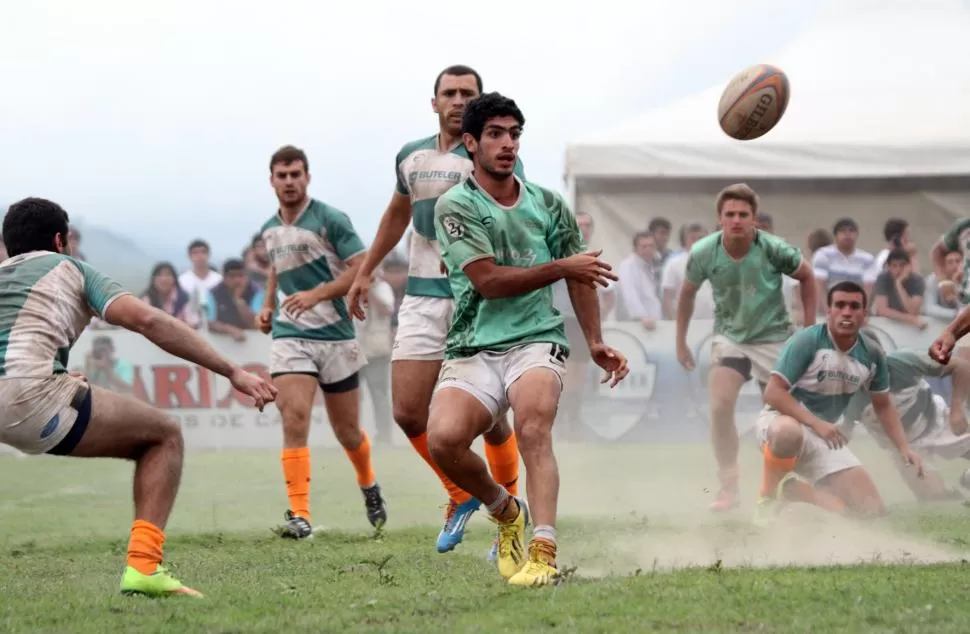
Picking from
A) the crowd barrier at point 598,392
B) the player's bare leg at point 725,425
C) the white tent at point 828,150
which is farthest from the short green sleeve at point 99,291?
the white tent at point 828,150

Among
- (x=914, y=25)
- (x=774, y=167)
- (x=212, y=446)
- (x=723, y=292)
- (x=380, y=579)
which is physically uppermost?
(x=914, y=25)

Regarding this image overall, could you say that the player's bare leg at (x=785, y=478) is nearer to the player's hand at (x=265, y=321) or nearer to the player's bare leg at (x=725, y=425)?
the player's bare leg at (x=725, y=425)

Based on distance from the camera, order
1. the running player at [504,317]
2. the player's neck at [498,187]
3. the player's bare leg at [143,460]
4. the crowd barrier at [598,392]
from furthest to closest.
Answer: the crowd barrier at [598,392] → the player's neck at [498,187] → the running player at [504,317] → the player's bare leg at [143,460]

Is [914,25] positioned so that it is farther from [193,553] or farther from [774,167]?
[193,553]

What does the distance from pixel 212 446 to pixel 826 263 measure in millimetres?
7180

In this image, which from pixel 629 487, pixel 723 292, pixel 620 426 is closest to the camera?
pixel 723 292

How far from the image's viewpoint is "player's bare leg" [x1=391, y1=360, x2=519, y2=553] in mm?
8445

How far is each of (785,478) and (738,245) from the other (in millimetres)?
1999

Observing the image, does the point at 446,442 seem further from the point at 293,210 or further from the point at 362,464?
the point at 293,210

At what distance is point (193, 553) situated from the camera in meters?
8.90

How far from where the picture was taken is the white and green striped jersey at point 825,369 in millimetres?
10500

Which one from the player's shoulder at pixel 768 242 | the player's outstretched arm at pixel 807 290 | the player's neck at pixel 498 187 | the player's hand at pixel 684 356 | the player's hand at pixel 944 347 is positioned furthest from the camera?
the player's hand at pixel 684 356

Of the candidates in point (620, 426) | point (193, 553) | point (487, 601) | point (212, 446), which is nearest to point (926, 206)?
point (620, 426)

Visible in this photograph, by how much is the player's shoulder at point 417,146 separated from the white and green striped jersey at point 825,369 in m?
3.19
